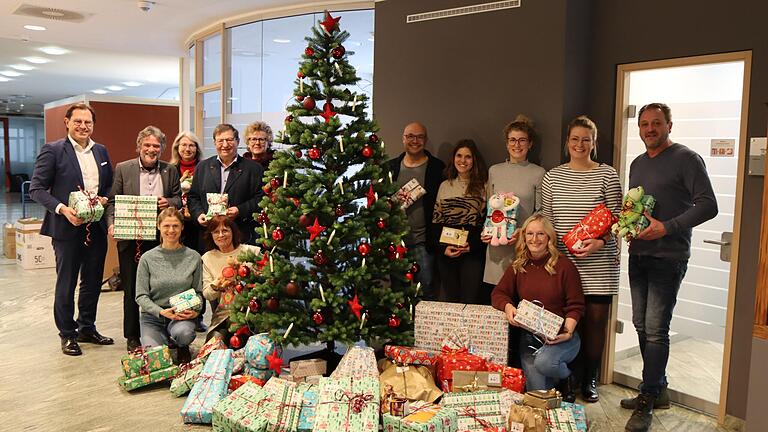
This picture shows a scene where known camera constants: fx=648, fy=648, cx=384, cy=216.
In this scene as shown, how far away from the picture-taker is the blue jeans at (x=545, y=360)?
347 centimetres

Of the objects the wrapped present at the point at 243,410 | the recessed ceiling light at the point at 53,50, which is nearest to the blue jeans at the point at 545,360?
the wrapped present at the point at 243,410

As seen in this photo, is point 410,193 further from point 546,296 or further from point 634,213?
point 634,213

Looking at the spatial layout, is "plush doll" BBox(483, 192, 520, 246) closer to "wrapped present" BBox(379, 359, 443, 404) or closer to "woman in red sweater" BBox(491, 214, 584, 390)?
"woman in red sweater" BBox(491, 214, 584, 390)

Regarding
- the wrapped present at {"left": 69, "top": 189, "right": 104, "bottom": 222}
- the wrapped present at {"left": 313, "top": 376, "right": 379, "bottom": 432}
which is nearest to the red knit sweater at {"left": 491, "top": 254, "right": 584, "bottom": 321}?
the wrapped present at {"left": 313, "top": 376, "right": 379, "bottom": 432}

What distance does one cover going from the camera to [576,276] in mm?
3523

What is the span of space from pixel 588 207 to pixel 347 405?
1.69 m

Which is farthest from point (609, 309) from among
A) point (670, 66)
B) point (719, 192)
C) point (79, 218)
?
point (79, 218)

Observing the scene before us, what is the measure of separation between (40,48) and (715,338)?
9292 mm

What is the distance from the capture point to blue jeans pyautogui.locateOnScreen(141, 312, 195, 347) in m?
4.04

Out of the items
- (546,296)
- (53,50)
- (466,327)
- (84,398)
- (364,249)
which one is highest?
(53,50)

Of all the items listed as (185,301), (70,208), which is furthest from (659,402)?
(70,208)

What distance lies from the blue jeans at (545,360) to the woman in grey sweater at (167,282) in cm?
204

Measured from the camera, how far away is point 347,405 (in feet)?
9.93

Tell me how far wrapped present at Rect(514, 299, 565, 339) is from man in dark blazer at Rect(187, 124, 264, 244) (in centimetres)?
193
